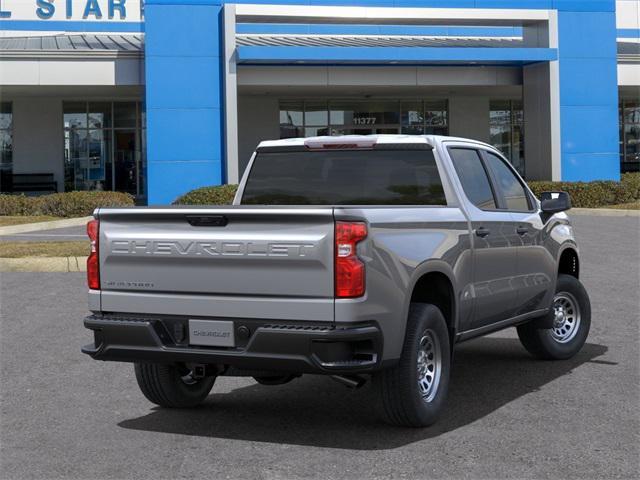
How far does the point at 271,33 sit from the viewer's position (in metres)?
34.1

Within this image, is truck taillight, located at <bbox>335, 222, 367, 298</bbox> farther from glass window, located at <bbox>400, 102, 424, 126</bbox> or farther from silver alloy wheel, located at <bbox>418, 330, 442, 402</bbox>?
glass window, located at <bbox>400, 102, 424, 126</bbox>

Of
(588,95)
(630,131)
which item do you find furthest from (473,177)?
(630,131)

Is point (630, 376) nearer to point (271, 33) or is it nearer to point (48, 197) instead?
point (48, 197)

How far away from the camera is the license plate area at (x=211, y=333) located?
5.45 m

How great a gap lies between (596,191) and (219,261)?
22355mm

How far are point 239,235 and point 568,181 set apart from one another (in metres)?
24.5

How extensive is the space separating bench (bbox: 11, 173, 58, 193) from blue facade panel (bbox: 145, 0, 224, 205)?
31.6 feet

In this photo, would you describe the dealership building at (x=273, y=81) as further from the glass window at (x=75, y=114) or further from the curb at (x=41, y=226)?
the curb at (x=41, y=226)

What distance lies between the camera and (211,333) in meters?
5.50

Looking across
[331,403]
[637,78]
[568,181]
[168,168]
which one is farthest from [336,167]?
[637,78]

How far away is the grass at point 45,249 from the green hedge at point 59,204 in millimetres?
8191

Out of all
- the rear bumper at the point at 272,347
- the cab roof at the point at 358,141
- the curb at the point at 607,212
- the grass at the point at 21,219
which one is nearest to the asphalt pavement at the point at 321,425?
the rear bumper at the point at 272,347

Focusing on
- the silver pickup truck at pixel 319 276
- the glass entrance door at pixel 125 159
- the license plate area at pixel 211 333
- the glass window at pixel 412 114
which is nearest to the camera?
the silver pickup truck at pixel 319 276

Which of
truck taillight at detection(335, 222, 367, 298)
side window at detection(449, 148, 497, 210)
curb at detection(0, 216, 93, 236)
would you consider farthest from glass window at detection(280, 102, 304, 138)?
truck taillight at detection(335, 222, 367, 298)
